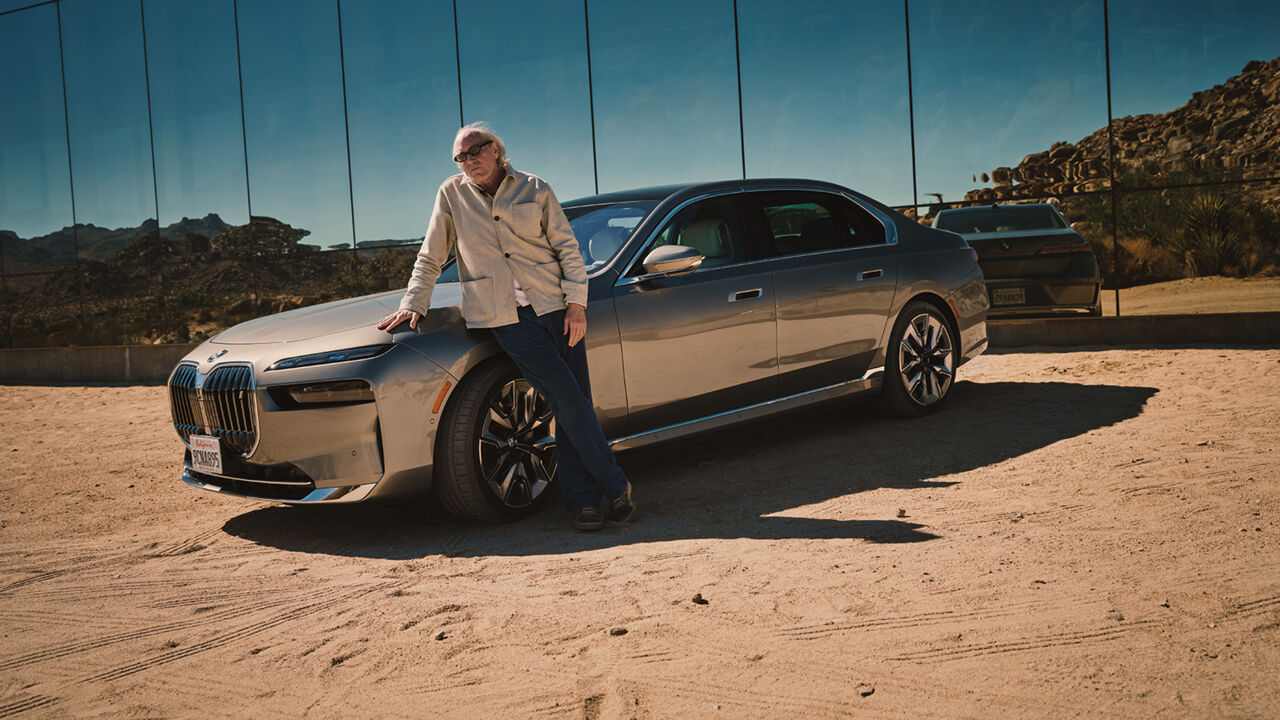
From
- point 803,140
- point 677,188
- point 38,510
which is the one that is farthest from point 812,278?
point 803,140

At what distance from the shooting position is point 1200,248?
11484 mm

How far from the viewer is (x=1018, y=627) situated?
3.40m

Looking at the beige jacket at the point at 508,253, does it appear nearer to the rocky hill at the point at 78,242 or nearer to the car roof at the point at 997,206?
the car roof at the point at 997,206

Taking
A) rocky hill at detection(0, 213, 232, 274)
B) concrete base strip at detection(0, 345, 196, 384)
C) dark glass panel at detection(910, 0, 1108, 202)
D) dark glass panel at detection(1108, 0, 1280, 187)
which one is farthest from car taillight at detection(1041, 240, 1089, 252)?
rocky hill at detection(0, 213, 232, 274)

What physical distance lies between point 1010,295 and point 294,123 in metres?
11.2

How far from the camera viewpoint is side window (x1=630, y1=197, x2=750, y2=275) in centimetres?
599

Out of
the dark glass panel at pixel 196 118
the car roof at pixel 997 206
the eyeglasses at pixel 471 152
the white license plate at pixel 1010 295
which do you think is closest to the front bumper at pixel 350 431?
the eyeglasses at pixel 471 152

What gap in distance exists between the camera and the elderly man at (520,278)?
486 centimetres

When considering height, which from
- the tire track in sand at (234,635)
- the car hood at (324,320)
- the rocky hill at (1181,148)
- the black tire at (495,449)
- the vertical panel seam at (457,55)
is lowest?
the tire track in sand at (234,635)

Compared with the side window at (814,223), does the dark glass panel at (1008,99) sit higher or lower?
higher

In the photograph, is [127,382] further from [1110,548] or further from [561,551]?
[1110,548]

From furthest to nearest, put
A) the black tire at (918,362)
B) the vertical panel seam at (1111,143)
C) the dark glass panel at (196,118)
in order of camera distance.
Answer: the dark glass panel at (196,118) < the vertical panel seam at (1111,143) < the black tire at (918,362)

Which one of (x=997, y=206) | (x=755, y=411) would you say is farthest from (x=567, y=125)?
(x=755, y=411)

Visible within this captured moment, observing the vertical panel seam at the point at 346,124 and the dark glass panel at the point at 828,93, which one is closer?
the dark glass panel at the point at 828,93
